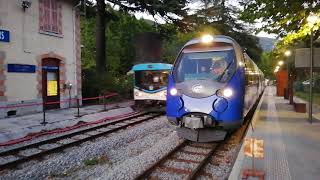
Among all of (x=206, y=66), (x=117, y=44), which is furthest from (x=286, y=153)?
(x=117, y=44)

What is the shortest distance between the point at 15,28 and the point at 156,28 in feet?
39.9

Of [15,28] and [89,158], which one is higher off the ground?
[15,28]

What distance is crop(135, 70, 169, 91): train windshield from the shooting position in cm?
1838

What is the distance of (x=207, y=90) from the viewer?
366 inches

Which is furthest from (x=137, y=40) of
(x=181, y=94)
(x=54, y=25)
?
(x=181, y=94)

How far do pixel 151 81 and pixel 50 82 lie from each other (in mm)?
5207

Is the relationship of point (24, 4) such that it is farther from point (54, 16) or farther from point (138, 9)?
point (138, 9)

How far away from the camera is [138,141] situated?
11055mm

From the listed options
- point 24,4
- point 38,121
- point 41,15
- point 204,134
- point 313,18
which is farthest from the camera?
point 41,15

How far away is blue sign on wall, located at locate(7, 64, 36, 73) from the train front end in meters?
8.60

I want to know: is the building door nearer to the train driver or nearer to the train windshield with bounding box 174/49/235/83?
the train windshield with bounding box 174/49/235/83

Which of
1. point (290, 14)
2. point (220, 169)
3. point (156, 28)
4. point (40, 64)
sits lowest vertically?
point (220, 169)

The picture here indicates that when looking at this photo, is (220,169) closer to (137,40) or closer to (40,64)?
(40,64)

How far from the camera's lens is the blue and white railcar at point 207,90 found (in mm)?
9219
